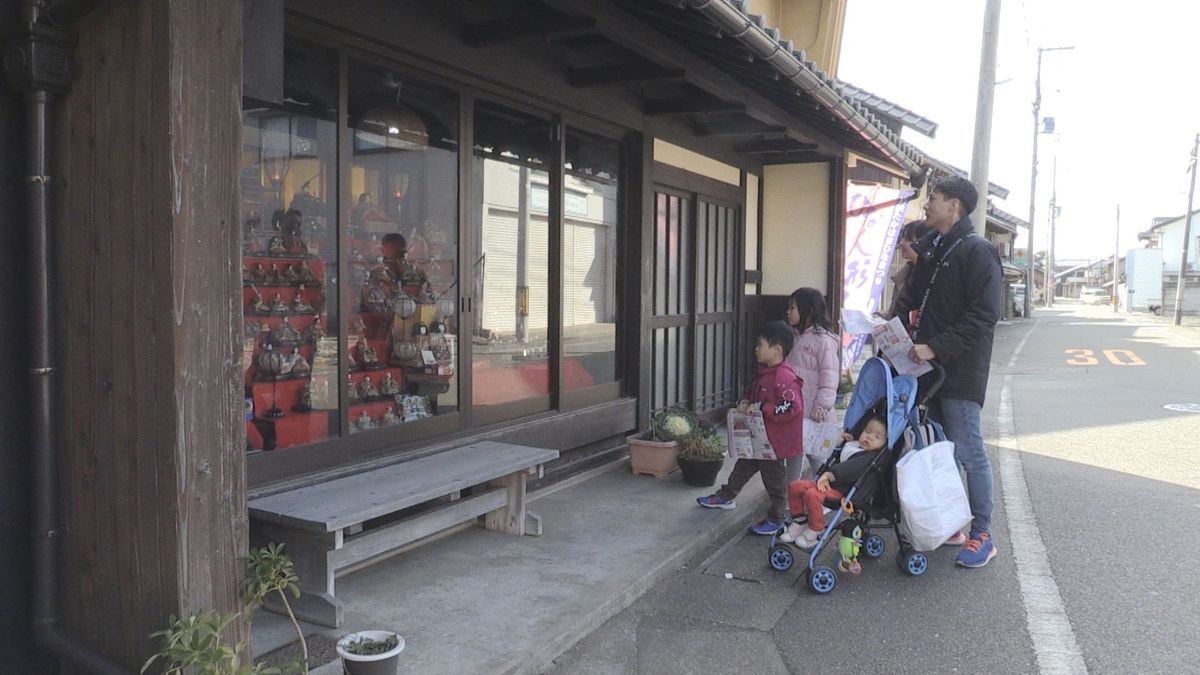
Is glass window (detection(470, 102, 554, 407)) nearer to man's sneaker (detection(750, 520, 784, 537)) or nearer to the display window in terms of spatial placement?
the display window

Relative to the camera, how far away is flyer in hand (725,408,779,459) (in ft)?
17.5

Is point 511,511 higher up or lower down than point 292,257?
lower down

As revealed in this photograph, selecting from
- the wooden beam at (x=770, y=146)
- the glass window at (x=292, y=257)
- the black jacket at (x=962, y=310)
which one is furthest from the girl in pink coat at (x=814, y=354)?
the wooden beam at (x=770, y=146)

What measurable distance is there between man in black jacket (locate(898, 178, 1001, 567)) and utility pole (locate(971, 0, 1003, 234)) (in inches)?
263

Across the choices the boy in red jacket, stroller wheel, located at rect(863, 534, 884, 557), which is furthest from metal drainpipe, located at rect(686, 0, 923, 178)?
stroller wheel, located at rect(863, 534, 884, 557)

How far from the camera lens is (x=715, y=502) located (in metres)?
5.89

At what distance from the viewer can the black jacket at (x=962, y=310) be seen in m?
4.97

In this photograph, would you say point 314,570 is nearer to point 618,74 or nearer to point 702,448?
point 702,448

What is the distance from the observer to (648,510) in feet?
19.4

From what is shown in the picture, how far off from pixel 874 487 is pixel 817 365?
110 cm

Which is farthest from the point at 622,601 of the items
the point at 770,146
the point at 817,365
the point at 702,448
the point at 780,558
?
the point at 770,146

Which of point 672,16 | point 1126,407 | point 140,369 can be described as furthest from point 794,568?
point 1126,407

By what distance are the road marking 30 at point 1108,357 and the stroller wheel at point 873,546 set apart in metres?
15.4

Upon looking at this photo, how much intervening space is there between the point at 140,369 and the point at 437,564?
245 centimetres
